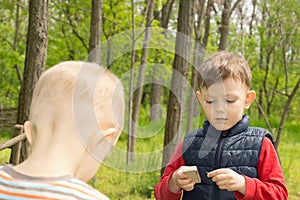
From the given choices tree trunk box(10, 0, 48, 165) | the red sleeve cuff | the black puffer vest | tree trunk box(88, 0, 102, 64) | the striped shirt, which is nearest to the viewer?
the striped shirt

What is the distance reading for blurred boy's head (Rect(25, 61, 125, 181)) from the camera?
122 cm

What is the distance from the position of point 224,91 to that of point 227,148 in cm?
30

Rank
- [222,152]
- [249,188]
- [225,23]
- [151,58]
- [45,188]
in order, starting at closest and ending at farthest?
[45,188]
[249,188]
[222,152]
[225,23]
[151,58]

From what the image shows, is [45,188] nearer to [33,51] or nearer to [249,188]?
[249,188]

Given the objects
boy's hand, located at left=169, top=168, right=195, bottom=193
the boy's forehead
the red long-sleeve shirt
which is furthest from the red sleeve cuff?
the boy's forehead

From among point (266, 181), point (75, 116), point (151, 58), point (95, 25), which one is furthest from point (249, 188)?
point (151, 58)

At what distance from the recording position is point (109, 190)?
700cm

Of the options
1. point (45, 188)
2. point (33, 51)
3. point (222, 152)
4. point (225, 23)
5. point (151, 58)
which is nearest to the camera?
point (45, 188)

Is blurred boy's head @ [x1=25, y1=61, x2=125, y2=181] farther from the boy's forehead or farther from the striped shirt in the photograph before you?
the boy's forehead

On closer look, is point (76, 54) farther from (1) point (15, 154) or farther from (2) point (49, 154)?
(2) point (49, 154)

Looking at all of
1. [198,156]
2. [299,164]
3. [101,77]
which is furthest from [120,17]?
[101,77]

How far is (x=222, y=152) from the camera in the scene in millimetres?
2393

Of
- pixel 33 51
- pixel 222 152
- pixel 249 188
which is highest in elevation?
pixel 33 51

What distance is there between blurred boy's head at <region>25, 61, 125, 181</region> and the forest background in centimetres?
25
